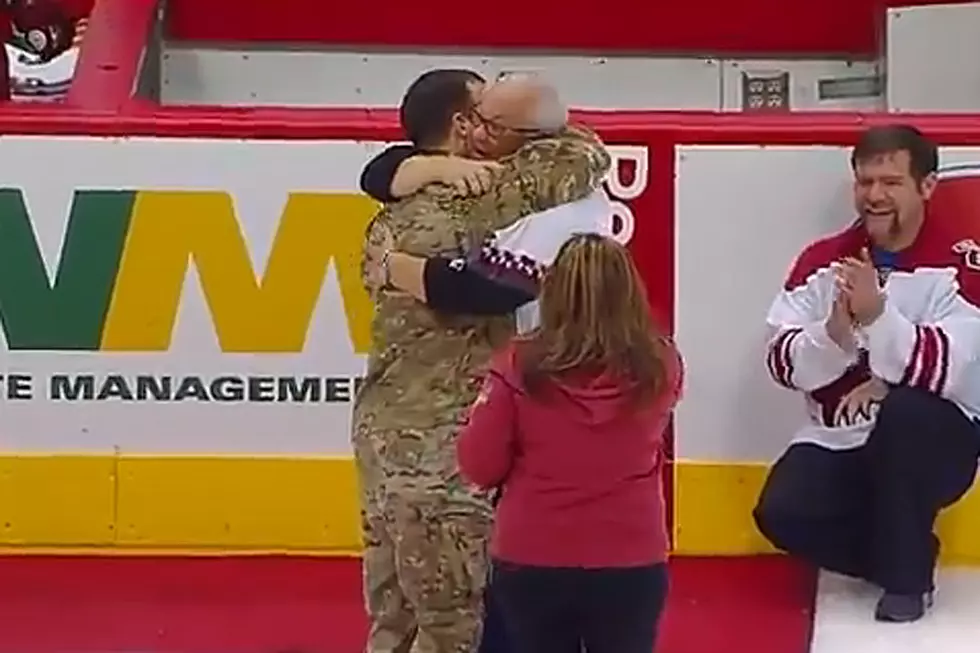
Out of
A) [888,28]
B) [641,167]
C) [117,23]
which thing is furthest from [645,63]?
[641,167]

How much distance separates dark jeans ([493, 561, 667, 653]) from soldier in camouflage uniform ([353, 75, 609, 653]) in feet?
1.09

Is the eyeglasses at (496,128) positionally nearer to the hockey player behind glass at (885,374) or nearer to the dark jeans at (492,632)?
the dark jeans at (492,632)

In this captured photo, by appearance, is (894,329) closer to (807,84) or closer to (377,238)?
(377,238)

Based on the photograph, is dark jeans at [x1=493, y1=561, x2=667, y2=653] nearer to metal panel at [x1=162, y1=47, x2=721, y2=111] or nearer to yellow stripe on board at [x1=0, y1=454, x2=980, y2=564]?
yellow stripe on board at [x1=0, y1=454, x2=980, y2=564]

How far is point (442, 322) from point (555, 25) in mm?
4195

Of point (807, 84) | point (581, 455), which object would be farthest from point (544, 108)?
point (807, 84)

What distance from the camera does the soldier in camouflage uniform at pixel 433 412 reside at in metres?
4.38

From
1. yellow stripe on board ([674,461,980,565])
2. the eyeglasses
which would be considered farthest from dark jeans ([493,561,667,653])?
yellow stripe on board ([674,461,980,565])

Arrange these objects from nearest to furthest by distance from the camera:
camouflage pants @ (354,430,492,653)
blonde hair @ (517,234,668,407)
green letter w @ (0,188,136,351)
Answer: blonde hair @ (517,234,668,407), camouflage pants @ (354,430,492,653), green letter w @ (0,188,136,351)

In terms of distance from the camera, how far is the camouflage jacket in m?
4.32

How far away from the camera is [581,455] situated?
4.03 meters

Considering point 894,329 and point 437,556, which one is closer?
point 437,556

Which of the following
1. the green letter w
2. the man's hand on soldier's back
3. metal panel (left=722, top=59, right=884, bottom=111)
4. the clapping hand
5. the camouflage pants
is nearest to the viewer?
the man's hand on soldier's back

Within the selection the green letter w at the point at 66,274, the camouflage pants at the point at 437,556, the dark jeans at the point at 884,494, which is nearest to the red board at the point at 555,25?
the green letter w at the point at 66,274
